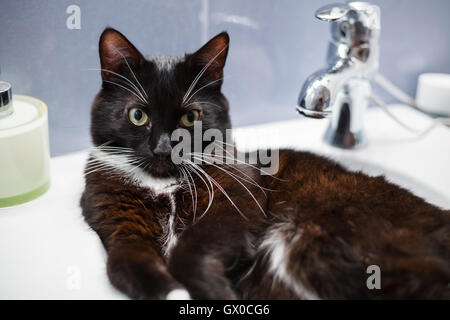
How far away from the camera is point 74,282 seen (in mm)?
799

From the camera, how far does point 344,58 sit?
108 centimetres

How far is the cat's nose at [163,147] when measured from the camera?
0.88 metres

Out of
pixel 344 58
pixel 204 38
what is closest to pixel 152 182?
pixel 204 38

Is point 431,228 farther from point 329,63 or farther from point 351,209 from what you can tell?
point 329,63

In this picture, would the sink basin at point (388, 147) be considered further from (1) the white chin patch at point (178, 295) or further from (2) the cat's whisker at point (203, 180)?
(1) the white chin patch at point (178, 295)

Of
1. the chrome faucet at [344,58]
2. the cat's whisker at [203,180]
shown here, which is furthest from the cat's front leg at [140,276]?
the chrome faucet at [344,58]

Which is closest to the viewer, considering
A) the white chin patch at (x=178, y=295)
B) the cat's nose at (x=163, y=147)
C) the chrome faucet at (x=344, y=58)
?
the white chin patch at (x=178, y=295)

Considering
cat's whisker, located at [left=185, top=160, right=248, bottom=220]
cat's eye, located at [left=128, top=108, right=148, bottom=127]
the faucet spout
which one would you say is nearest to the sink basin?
the faucet spout

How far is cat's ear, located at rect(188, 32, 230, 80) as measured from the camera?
93cm

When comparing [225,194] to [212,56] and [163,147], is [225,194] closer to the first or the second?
[163,147]

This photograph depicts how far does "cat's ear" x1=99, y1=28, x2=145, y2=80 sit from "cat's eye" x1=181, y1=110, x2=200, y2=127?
5.7 inches

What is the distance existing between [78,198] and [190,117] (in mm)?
352

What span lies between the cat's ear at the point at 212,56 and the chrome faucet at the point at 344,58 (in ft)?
0.72
